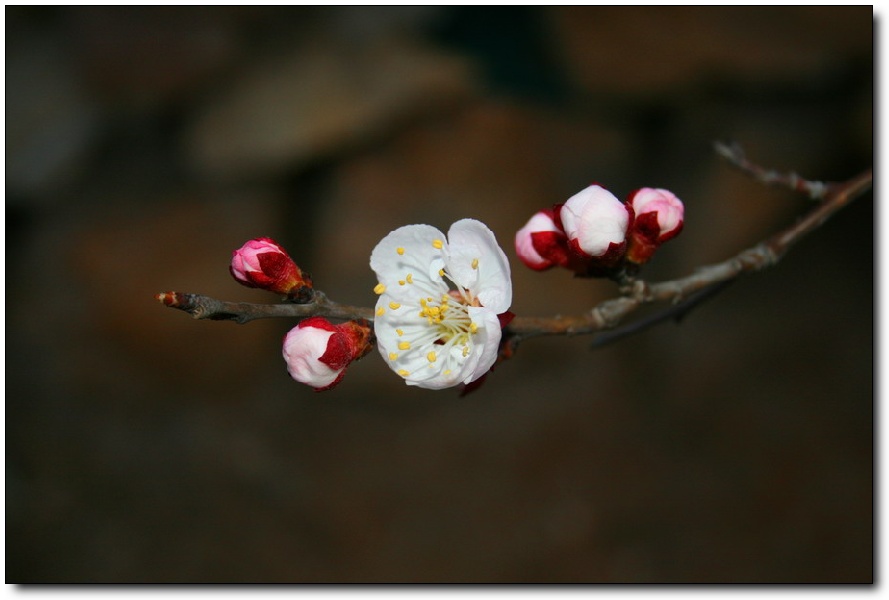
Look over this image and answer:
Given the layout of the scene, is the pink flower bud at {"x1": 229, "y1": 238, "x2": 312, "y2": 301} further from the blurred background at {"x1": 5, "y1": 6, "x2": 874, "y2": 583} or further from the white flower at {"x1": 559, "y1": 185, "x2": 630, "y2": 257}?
the blurred background at {"x1": 5, "y1": 6, "x2": 874, "y2": 583}

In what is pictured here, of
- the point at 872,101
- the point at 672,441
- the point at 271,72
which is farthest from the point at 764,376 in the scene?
the point at 271,72

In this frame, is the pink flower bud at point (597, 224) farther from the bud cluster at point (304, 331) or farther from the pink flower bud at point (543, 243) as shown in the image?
the bud cluster at point (304, 331)

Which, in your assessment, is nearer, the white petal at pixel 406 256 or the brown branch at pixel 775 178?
the white petal at pixel 406 256

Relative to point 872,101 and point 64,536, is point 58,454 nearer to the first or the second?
point 64,536

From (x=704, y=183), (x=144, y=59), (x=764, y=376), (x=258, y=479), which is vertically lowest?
(x=258, y=479)

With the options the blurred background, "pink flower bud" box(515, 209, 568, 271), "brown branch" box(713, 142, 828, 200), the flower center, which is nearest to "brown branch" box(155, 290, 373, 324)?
the flower center

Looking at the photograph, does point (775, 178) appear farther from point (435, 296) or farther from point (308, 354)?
point (308, 354)

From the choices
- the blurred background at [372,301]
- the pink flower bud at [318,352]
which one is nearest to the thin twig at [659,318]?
the pink flower bud at [318,352]
